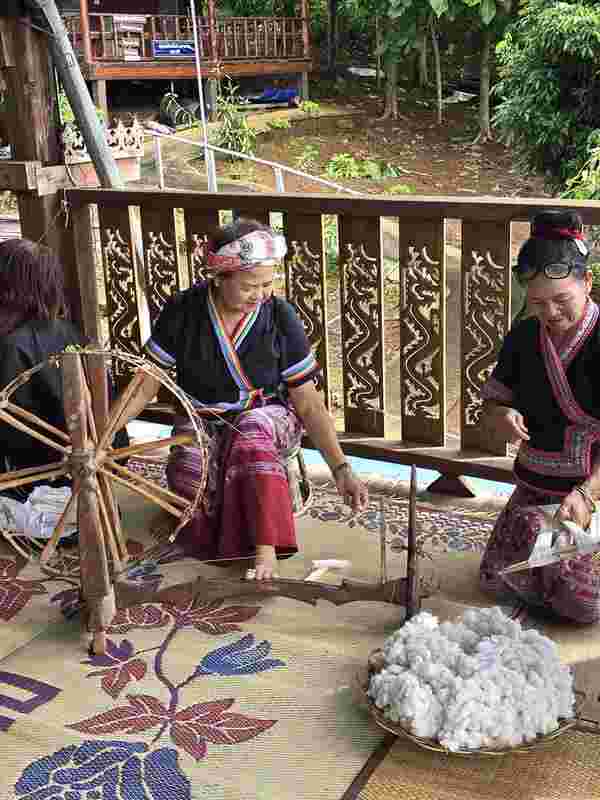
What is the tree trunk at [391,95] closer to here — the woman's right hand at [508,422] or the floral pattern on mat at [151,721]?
the woman's right hand at [508,422]

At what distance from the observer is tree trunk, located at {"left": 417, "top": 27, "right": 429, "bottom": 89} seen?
19344 millimetres

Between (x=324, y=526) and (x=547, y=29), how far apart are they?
9.21 metres

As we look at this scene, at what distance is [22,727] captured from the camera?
6.76 feet

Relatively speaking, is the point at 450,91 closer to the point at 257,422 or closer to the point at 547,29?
the point at 547,29

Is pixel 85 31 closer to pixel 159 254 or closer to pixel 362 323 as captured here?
pixel 159 254

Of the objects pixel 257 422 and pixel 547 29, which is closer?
pixel 257 422

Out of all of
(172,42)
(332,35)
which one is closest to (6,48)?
(172,42)

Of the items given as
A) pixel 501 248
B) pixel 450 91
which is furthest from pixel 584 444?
pixel 450 91

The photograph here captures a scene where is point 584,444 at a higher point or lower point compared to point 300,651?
higher

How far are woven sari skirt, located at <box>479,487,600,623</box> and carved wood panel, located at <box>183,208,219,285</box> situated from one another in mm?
1498

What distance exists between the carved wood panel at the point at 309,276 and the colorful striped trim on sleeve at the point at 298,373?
0.45 m

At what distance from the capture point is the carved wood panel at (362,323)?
3145 millimetres

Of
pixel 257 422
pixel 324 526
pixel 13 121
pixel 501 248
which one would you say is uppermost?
pixel 13 121

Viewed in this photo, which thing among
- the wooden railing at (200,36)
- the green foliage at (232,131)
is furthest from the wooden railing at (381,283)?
the green foliage at (232,131)
